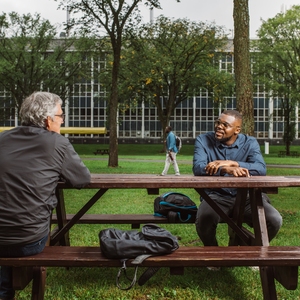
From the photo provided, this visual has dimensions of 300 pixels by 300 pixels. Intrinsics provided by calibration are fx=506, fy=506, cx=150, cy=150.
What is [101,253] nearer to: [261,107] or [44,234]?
[44,234]

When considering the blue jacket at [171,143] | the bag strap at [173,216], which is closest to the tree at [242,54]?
the bag strap at [173,216]

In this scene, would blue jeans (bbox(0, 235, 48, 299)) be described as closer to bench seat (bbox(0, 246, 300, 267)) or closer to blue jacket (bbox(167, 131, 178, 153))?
bench seat (bbox(0, 246, 300, 267))

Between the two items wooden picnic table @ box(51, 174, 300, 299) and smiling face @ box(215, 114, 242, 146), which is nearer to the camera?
wooden picnic table @ box(51, 174, 300, 299)

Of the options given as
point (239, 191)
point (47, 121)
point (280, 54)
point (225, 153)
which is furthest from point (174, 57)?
point (47, 121)

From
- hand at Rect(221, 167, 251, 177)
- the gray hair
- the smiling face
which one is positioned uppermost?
the gray hair

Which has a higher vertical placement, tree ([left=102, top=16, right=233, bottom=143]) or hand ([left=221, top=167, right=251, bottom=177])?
tree ([left=102, top=16, right=233, bottom=143])

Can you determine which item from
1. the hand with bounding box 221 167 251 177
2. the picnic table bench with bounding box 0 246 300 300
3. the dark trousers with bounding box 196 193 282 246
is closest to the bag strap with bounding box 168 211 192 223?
the dark trousers with bounding box 196 193 282 246

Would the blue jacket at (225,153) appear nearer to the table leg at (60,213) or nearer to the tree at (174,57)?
the table leg at (60,213)

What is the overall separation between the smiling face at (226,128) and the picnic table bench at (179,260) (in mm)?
1694

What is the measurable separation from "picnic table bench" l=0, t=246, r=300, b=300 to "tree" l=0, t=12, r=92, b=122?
112ft

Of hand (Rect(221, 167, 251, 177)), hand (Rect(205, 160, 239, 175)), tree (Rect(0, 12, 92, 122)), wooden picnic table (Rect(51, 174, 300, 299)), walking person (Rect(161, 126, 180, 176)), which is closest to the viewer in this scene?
wooden picnic table (Rect(51, 174, 300, 299))

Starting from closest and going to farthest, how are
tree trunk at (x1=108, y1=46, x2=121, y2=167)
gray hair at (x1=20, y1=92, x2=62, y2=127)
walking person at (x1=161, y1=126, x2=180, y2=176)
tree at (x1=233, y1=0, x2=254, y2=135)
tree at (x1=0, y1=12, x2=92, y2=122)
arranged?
gray hair at (x1=20, y1=92, x2=62, y2=127), tree at (x1=233, y1=0, x2=254, y2=135), walking person at (x1=161, y1=126, x2=180, y2=176), tree trunk at (x1=108, y1=46, x2=121, y2=167), tree at (x1=0, y1=12, x2=92, y2=122)

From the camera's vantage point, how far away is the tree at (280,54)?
38.0 metres

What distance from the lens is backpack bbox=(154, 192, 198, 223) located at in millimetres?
5191
